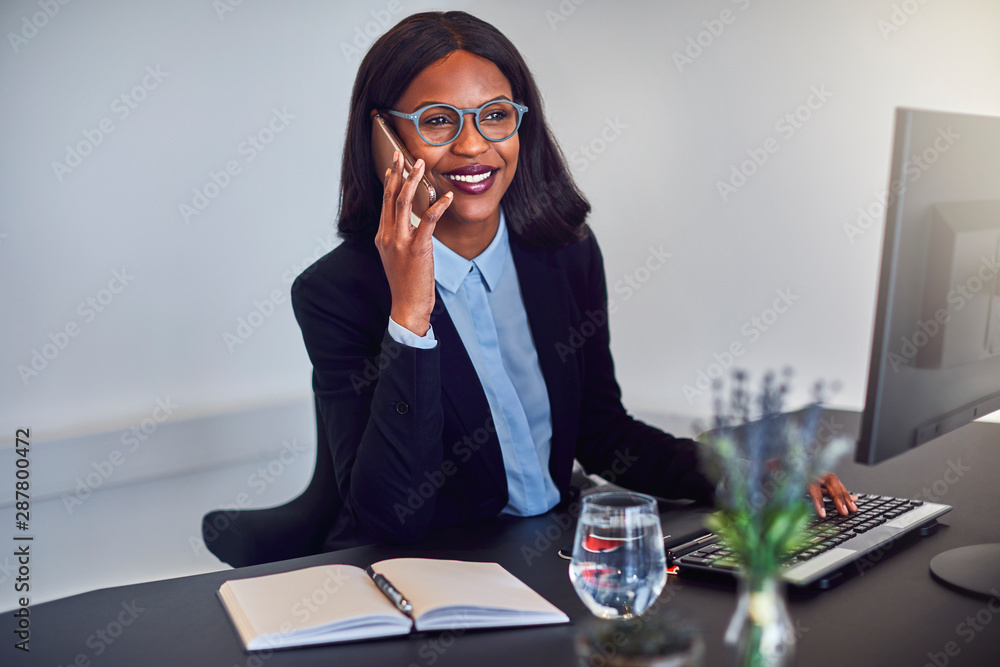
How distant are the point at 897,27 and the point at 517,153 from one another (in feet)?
5.71

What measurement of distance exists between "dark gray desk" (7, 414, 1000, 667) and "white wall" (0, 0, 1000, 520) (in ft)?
4.58

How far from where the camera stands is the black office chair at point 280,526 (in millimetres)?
1645

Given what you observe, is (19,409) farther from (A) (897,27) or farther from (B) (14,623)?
(A) (897,27)

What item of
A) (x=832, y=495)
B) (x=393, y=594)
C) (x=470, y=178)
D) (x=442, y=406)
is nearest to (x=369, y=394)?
(x=442, y=406)

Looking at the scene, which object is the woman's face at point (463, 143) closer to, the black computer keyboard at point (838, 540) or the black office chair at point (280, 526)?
the black office chair at point (280, 526)

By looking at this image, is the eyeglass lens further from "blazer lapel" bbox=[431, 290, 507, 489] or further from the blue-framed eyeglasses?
"blazer lapel" bbox=[431, 290, 507, 489]

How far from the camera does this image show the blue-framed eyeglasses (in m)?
1.68

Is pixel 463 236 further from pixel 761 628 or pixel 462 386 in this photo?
pixel 761 628

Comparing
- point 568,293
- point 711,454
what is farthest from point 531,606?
point 568,293

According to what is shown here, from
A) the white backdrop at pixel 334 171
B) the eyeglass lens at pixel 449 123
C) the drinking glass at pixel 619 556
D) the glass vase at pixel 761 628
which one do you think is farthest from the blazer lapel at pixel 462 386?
the white backdrop at pixel 334 171

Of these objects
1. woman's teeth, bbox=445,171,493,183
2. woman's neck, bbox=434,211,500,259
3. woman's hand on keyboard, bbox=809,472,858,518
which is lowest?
woman's hand on keyboard, bbox=809,472,858,518

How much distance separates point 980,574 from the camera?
1.10 meters

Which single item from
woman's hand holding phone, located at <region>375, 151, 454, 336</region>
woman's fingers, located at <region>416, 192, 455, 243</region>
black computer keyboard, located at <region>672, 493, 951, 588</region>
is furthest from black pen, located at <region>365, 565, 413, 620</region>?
woman's fingers, located at <region>416, 192, 455, 243</region>

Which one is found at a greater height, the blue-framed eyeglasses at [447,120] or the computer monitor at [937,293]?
the blue-framed eyeglasses at [447,120]
